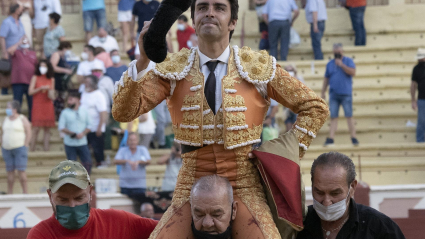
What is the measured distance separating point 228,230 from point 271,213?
300 millimetres

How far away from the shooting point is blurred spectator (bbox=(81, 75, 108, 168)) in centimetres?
873

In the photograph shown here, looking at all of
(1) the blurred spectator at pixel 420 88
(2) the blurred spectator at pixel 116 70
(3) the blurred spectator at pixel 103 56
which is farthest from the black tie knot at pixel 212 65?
(3) the blurred spectator at pixel 103 56

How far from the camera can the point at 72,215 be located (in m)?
3.39

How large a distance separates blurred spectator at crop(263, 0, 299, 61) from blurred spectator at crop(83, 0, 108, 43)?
2.40 m

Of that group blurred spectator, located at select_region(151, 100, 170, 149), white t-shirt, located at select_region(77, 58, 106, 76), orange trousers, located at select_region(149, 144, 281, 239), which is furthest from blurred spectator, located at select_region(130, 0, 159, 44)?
orange trousers, located at select_region(149, 144, 281, 239)

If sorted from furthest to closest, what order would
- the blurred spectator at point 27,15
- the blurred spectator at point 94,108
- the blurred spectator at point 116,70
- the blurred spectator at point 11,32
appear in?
1. the blurred spectator at point 27,15
2. the blurred spectator at point 11,32
3. the blurred spectator at point 116,70
4. the blurred spectator at point 94,108

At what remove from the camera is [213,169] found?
11.3ft

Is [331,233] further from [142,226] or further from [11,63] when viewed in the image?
[11,63]

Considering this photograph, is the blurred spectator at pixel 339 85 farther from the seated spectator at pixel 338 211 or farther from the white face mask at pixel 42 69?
the seated spectator at pixel 338 211

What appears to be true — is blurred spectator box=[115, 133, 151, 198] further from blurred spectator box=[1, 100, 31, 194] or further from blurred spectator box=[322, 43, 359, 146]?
blurred spectator box=[322, 43, 359, 146]

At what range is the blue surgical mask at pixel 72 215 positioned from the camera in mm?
3395

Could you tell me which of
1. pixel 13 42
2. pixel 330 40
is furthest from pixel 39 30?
pixel 330 40

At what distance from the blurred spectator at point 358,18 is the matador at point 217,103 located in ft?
25.7

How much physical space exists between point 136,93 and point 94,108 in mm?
5601
